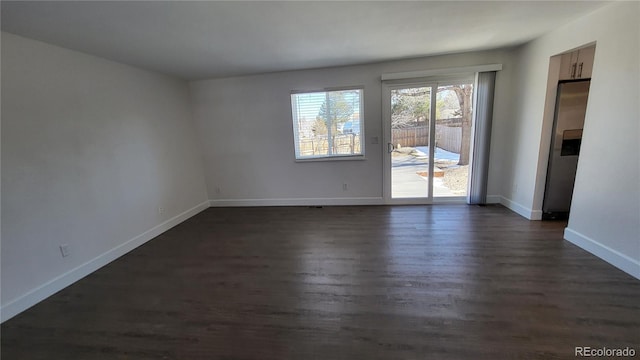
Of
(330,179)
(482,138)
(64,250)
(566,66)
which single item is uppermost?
(566,66)

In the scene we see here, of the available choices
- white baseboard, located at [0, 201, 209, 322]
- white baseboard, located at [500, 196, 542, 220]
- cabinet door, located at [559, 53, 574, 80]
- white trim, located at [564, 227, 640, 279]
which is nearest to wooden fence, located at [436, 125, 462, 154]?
white baseboard, located at [500, 196, 542, 220]

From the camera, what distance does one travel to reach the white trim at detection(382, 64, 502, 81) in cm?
361

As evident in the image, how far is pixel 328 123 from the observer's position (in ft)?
14.1

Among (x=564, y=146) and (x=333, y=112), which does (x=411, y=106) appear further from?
(x=564, y=146)

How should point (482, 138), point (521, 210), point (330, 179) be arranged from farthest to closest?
point (330, 179) → point (482, 138) → point (521, 210)

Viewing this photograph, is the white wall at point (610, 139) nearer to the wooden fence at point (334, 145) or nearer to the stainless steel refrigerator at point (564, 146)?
the stainless steel refrigerator at point (564, 146)

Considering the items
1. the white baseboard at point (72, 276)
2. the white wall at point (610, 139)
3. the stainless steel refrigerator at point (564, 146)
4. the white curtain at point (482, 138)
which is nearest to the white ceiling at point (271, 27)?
the white wall at point (610, 139)

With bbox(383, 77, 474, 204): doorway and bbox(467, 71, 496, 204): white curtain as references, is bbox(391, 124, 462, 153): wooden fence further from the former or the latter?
bbox(467, 71, 496, 204): white curtain

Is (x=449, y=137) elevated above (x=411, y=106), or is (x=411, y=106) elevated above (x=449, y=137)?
(x=411, y=106)

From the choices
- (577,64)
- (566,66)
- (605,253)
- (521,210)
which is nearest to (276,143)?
(521,210)

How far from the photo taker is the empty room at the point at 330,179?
70.1 inches

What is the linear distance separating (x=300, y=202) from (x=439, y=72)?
10.2 feet

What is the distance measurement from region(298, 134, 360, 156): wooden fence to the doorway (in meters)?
0.55

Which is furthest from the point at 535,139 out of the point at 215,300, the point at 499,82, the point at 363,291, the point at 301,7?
the point at 215,300
